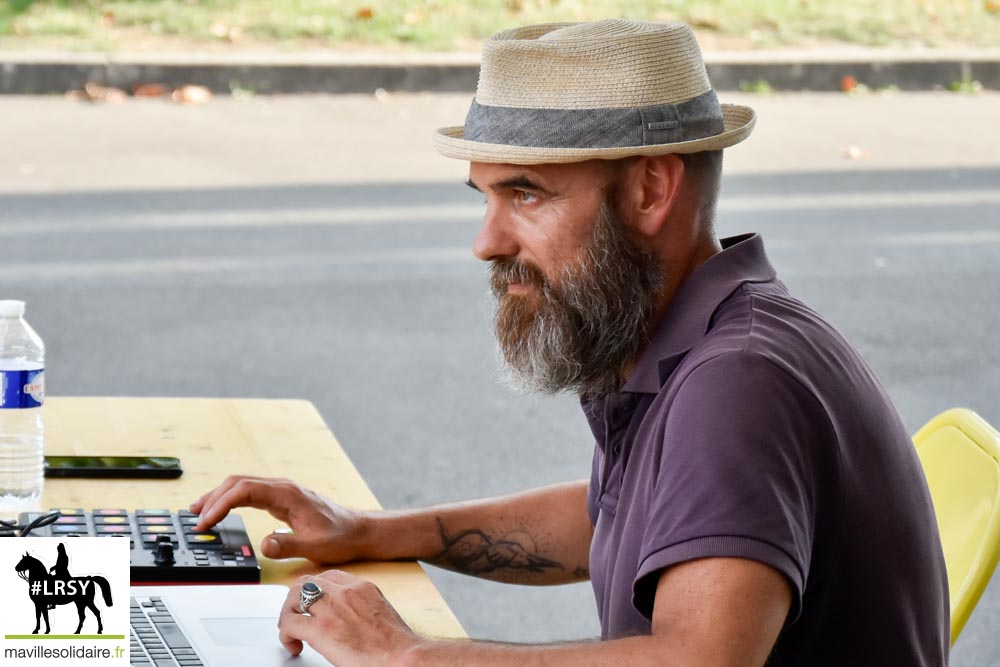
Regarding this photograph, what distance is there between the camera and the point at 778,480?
5.53ft

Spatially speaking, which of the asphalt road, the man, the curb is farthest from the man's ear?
the curb

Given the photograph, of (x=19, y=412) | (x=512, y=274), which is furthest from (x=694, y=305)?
(x=19, y=412)

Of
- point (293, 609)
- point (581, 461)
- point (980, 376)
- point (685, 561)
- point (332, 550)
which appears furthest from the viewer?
point (980, 376)

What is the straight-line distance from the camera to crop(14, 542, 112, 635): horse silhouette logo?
1.62 metres

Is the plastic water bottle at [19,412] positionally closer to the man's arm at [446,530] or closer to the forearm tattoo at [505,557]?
the man's arm at [446,530]

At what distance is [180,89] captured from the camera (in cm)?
1000

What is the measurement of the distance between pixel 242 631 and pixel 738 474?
644mm

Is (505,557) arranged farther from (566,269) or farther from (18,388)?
(18,388)

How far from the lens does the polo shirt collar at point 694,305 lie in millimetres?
1987

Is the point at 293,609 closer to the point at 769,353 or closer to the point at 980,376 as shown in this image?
the point at 769,353

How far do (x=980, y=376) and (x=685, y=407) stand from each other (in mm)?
4490

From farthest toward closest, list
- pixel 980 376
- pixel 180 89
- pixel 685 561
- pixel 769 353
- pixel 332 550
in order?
1. pixel 180 89
2. pixel 980 376
3. pixel 332 550
4. pixel 769 353
5. pixel 685 561

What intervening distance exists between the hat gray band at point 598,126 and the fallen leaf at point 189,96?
8.08m

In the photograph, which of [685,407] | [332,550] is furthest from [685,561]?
[332,550]
